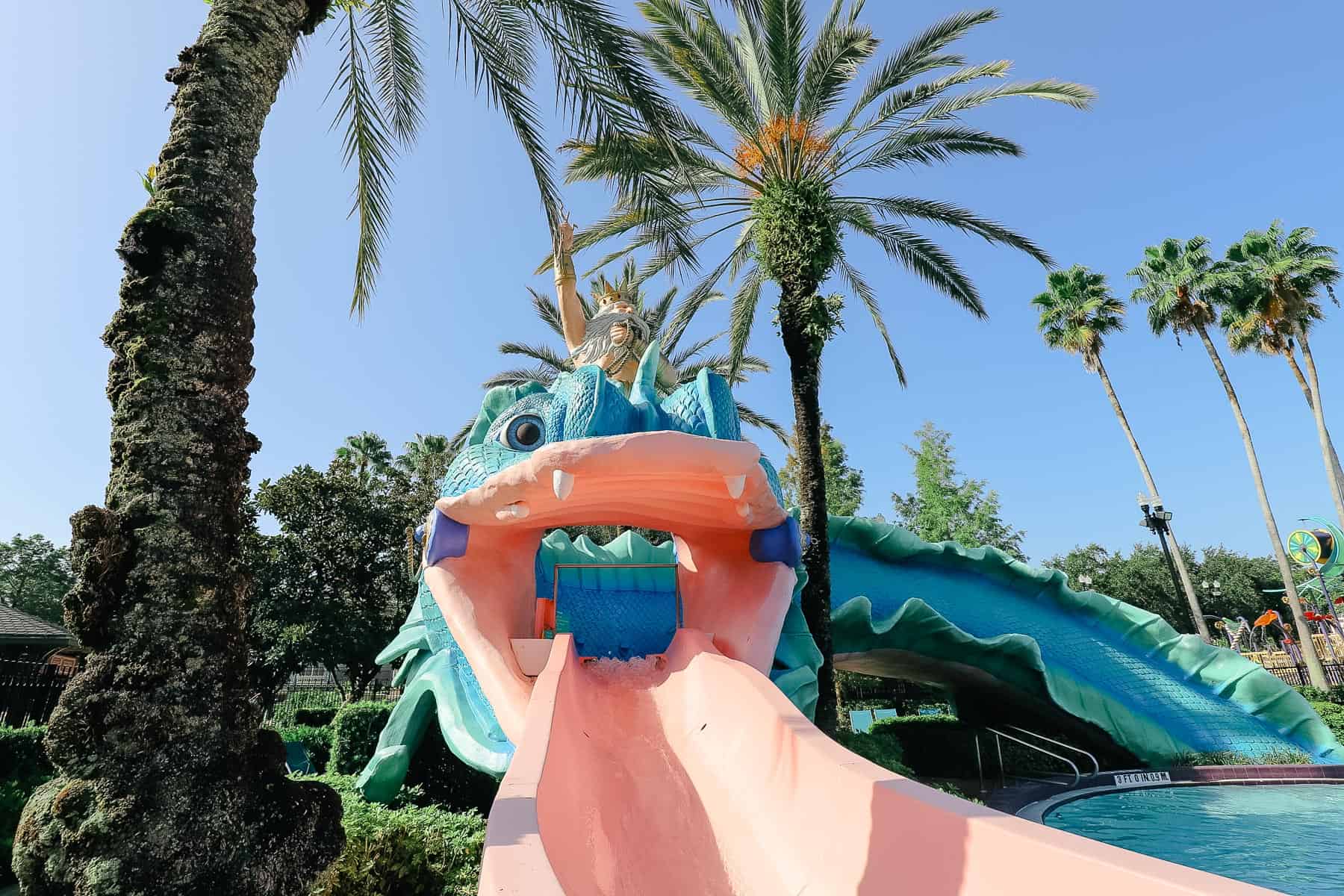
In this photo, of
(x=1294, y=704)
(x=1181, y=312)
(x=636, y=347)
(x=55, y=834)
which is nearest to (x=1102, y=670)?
(x=1294, y=704)

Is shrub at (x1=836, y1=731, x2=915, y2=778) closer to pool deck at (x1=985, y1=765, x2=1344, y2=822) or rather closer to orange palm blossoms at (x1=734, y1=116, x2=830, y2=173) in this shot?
pool deck at (x1=985, y1=765, x2=1344, y2=822)

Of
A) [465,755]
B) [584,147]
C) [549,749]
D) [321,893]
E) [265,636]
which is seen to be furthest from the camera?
[265,636]

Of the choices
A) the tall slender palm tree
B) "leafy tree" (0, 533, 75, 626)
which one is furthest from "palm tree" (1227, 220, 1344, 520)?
"leafy tree" (0, 533, 75, 626)

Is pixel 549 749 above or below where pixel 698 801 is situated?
above

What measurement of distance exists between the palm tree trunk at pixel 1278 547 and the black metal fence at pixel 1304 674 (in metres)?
0.33

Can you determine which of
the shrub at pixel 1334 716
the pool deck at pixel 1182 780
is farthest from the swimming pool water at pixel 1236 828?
the shrub at pixel 1334 716

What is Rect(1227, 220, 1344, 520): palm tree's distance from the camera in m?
20.4

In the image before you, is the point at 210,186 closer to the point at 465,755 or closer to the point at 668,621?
the point at 465,755

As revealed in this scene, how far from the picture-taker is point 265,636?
Result: 17.1 metres

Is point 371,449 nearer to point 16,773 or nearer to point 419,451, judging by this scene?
point 419,451

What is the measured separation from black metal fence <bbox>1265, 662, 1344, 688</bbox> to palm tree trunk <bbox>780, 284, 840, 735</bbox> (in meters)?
15.2

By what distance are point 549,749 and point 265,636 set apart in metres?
16.7

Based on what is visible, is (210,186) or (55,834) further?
(210,186)

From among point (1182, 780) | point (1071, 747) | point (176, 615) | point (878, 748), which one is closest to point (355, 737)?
point (878, 748)
